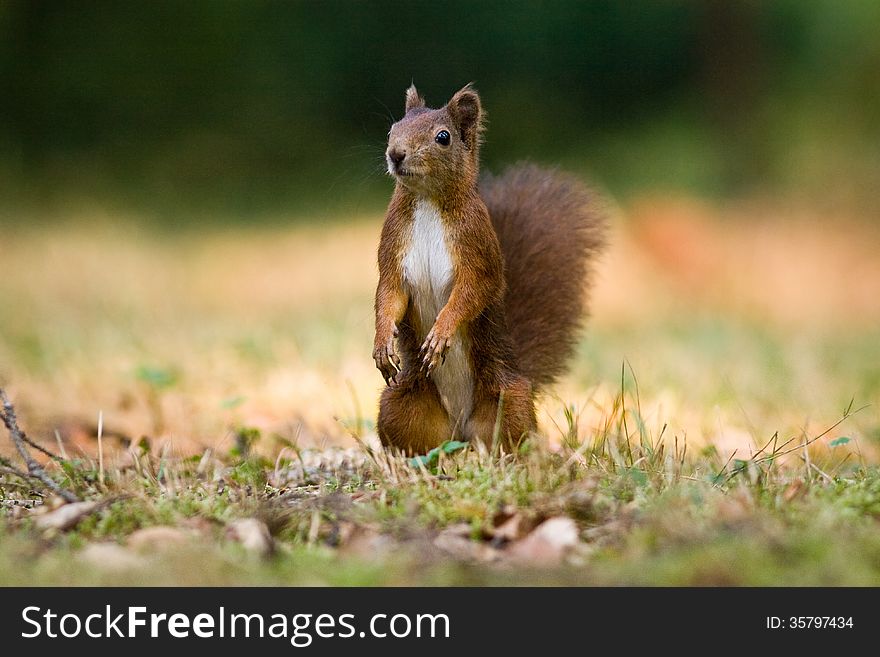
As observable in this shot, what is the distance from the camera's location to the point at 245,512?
2736 millimetres

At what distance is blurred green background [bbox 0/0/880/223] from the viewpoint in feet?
38.7

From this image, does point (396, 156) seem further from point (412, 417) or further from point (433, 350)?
point (412, 417)

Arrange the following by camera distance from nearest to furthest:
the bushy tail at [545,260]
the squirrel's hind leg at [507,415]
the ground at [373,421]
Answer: the ground at [373,421]
the squirrel's hind leg at [507,415]
the bushy tail at [545,260]

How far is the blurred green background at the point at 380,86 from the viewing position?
11.8 m

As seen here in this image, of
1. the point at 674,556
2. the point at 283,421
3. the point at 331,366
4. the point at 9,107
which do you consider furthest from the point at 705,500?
the point at 9,107

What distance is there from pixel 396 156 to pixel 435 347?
0.55 m

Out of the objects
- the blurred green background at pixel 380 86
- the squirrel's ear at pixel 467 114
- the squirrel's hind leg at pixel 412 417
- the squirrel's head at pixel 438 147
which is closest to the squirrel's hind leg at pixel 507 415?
the squirrel's hind leg at pixel 412 417

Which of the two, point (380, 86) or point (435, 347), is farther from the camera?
point (380, 86)

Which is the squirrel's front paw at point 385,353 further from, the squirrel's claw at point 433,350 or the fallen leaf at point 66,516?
the fallen leaf at point 66,516

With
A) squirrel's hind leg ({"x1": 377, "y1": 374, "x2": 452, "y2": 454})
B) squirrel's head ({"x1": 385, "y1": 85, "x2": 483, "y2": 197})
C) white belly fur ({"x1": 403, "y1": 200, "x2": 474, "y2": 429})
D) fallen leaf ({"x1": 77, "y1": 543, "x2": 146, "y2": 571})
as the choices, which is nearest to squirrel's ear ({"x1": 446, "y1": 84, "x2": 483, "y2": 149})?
squirrel's head ({"x1": 385, "y1": 85, "x2": 483, "y2": 197})

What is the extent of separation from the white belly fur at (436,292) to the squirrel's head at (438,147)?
0.09 meters

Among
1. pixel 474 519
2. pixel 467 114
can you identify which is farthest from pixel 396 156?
pixel 474 519

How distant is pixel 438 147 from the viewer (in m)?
3.22
